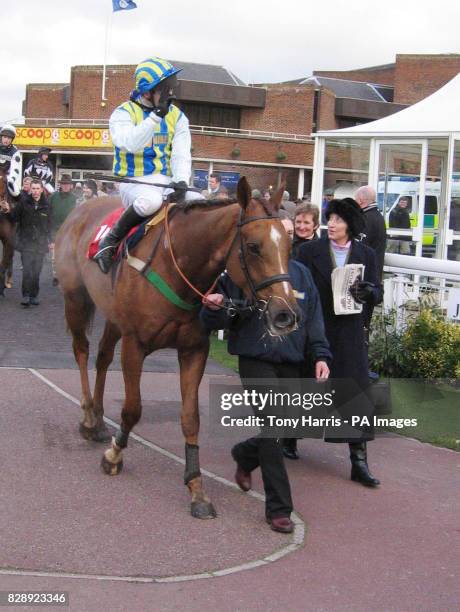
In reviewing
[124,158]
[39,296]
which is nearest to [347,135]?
[39,296]

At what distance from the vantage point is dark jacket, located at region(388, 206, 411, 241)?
13250 mm

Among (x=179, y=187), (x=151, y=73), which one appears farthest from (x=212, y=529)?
(x=151, y=73)

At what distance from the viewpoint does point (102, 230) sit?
22.5 ft

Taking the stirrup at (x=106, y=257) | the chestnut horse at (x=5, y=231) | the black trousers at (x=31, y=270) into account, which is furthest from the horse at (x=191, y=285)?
the chestnut horse at (x=5, y=231)

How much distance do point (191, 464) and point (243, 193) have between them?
1855 millimetres

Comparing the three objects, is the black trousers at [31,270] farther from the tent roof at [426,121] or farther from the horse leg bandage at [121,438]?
the horse leg bandage at [121,438]

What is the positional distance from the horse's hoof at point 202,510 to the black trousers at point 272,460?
0.36 m

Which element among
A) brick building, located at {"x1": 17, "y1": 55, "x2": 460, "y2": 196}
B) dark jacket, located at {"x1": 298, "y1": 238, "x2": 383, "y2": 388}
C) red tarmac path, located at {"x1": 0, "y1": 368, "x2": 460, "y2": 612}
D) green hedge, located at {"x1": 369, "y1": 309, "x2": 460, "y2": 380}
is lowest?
red tarmac path, located at {"x1": 0, "y1": 368, "x2": 460, "y2": 612}

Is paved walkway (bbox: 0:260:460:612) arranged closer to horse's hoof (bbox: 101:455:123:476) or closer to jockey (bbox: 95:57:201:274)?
horse's hoof (bbox: 101:455:123:476)

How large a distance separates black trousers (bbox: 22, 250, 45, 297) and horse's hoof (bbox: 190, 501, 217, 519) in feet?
31.1

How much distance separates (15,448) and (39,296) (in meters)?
9.46

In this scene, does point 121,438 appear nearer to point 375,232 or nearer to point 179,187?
point 179,187

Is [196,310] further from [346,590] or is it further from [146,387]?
[146,387]

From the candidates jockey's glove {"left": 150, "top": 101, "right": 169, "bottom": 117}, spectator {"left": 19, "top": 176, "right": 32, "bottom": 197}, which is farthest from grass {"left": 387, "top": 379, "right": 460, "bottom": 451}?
spectator {"left": 19, "top": 176, "right": 32, "bottom": 197}
